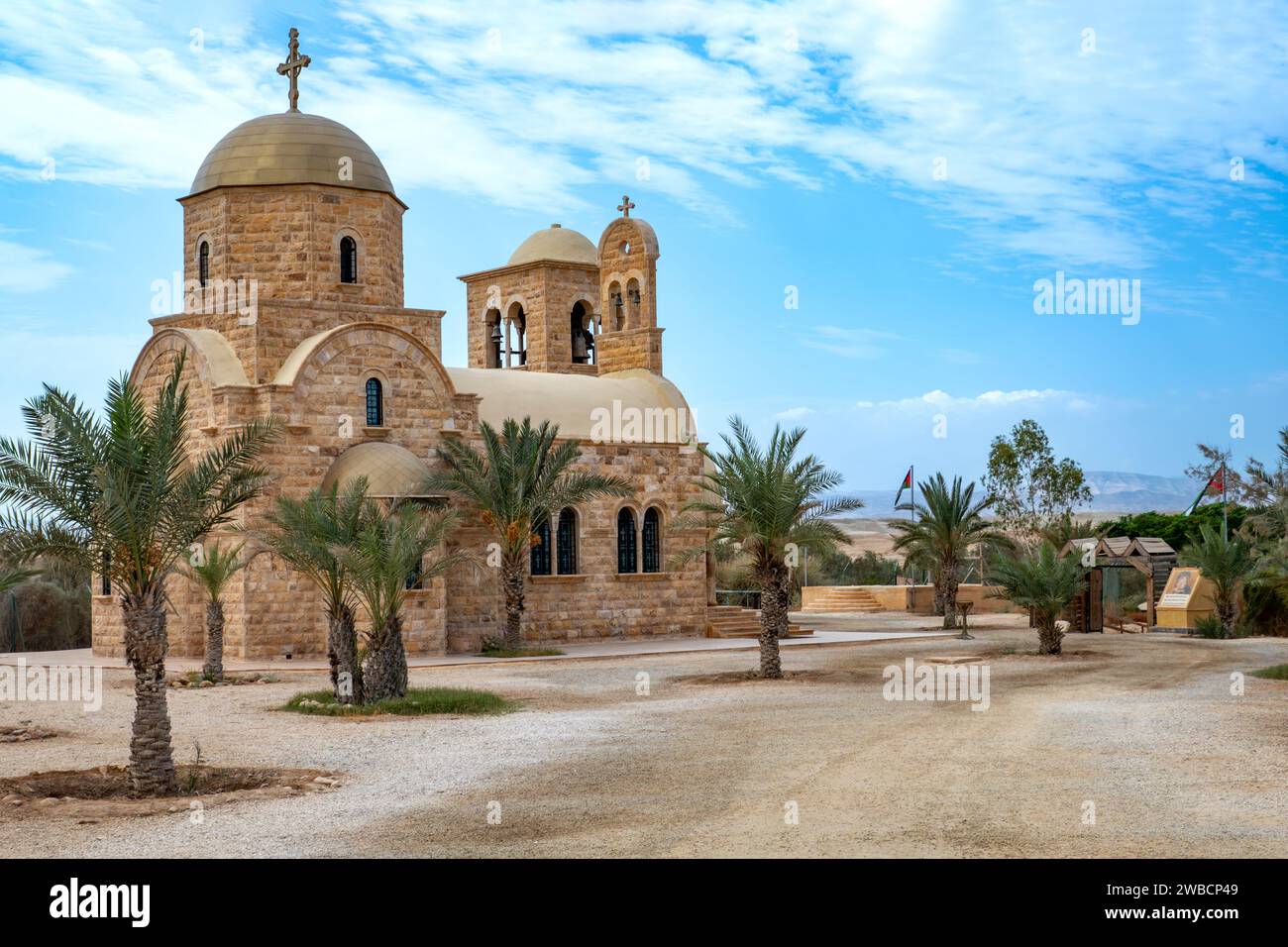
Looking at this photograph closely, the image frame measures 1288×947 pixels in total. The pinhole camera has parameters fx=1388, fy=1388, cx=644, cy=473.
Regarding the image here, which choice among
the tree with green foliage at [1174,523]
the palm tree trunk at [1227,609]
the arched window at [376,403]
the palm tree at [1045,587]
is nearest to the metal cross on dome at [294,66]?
the arched window at [376,403]

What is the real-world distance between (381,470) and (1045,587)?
38.9 feet

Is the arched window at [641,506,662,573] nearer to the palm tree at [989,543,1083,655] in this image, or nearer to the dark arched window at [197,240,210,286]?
the palm tree at [989,543,1083,655]

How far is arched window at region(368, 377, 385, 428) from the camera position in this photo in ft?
85.4

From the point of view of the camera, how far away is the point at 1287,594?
28094mm

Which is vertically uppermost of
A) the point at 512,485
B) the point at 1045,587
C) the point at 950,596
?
the point at 512,485

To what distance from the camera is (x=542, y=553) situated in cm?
2875

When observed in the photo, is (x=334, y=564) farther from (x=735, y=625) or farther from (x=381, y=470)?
(x=735, y=625)

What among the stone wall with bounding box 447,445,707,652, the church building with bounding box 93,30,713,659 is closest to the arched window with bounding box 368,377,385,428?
the church building with bounding box 93,30,713,659

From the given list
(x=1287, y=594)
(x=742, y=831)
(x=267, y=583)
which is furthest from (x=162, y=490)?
(x=1287, y=594)

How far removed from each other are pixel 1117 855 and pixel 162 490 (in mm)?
7812

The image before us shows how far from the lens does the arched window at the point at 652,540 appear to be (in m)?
30.5

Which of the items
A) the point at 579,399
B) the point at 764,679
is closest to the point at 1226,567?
the point at 764,679

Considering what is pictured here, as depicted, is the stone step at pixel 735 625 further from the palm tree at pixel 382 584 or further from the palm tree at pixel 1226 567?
the palm tree at pixel 382 584
